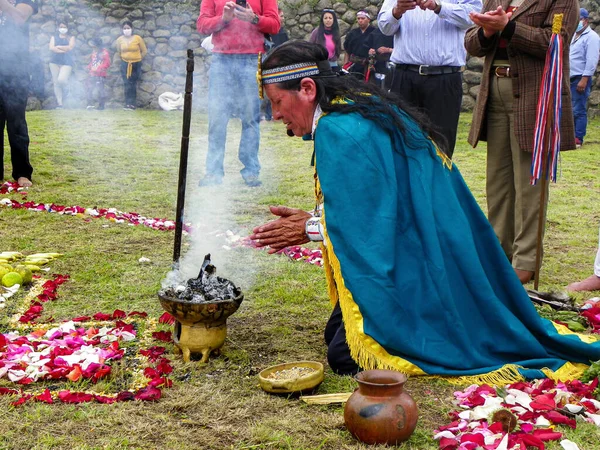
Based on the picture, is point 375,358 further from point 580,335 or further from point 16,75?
point 16,75

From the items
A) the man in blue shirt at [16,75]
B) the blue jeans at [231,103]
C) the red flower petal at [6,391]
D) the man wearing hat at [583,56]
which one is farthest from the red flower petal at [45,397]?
the man wearing hat at [583,56]

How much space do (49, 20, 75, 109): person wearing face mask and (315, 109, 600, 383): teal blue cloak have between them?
6182mm

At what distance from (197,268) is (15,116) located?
4.22 m

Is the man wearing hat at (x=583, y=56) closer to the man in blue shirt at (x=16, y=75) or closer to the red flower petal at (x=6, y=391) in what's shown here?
the man in blue shirt at (x=16, y=75)

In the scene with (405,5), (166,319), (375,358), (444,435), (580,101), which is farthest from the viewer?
(580,101)

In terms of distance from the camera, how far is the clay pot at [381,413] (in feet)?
9.53

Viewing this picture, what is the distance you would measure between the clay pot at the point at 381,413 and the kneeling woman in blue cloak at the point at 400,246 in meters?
0.50

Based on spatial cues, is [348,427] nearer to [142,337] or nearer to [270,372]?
[270,372]

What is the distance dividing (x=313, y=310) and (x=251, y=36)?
4449 millimetres

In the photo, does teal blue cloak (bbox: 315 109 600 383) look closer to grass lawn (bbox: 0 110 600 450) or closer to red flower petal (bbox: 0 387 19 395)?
grass lawn (bbox: 0 110 600 450)

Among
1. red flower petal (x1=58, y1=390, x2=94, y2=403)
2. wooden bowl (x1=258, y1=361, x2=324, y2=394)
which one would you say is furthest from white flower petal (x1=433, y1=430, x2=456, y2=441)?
red flower petal (x1=58, y1=390, x2=94, y2=403)

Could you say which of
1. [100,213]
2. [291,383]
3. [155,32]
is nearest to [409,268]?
[291,383]

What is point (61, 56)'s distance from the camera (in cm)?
1044

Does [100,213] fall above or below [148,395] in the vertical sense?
below
